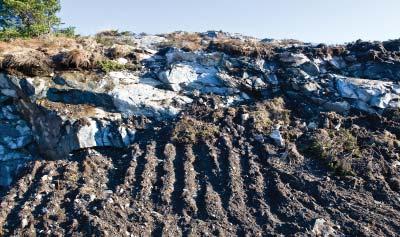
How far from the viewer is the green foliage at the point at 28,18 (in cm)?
1769

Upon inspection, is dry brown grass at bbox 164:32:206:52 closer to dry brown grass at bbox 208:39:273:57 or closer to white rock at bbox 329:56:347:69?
dry brown grass at bbox 208:39:273:57

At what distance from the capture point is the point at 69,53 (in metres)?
13.1

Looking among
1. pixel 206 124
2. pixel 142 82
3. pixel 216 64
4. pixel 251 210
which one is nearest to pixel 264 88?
pixel 216 64

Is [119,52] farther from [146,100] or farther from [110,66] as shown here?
[146,100]

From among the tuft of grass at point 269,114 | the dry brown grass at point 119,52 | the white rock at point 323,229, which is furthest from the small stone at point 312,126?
the dry brown grass at point 119,52

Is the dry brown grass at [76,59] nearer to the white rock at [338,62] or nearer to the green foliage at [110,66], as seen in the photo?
the green foliage at [110,66]

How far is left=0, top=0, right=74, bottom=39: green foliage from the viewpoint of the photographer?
17.7 meters

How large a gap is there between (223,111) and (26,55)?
589cm

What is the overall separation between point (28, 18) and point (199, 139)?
11.4 metres

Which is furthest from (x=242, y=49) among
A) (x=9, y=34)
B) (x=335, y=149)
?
(x=9, y=34)

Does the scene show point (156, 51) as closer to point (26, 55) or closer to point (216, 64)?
point (216, 64)

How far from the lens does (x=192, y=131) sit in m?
11.5

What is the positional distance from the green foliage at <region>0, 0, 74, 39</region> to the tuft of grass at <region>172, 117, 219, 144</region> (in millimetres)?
9153

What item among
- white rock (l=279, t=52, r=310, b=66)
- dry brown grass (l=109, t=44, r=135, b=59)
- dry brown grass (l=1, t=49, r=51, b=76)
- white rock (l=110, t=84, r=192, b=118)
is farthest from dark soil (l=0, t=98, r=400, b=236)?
dry brown grass (l=109, t=44, r=135, b=59)
